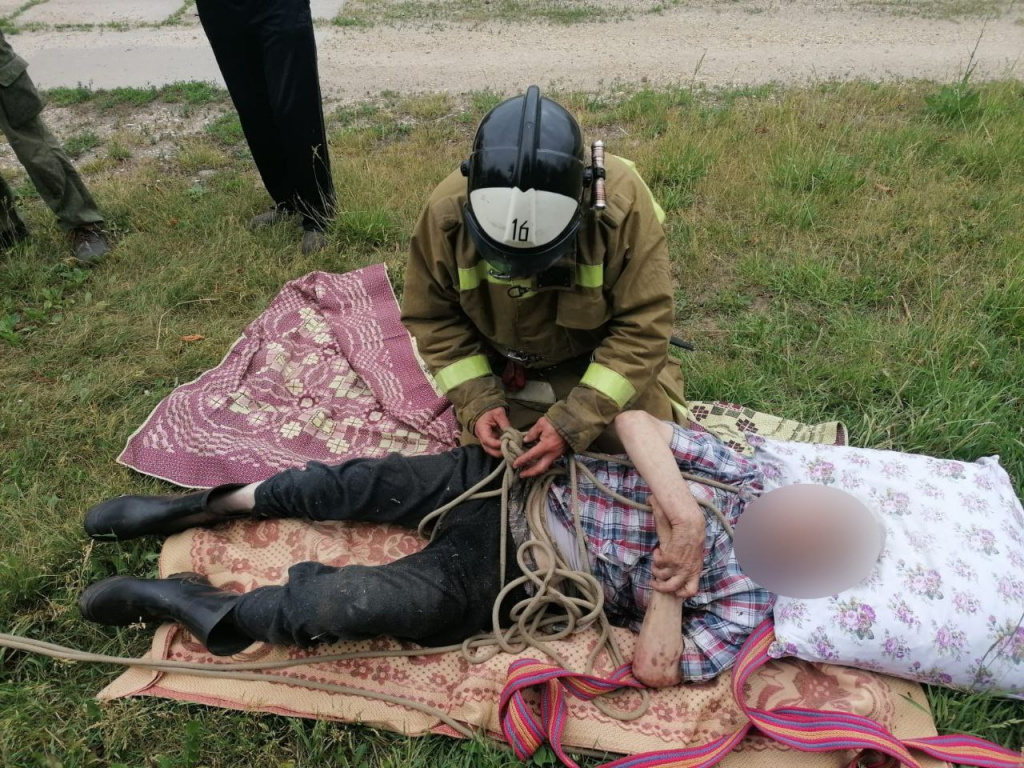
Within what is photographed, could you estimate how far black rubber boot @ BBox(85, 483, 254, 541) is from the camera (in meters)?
2.47

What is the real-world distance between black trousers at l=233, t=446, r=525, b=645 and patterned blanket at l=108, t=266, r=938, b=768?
0.48 ft

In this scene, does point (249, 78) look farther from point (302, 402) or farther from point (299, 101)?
point (302, 402)

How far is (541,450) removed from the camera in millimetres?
2293

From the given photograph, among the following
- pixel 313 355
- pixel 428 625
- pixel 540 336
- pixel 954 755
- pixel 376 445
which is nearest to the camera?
pixel 954 755

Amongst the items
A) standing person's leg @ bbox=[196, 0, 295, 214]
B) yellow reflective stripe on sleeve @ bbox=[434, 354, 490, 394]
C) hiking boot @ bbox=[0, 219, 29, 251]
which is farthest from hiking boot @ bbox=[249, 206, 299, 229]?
yellow reflective stripe on sleeve @ bbox=[434, 354, 490, 394]

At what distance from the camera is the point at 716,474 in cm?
229

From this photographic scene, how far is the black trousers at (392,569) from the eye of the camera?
6.84 ft

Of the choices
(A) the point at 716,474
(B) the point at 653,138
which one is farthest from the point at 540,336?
(B) the point at 653,138

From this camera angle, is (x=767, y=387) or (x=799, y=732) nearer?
(x=799, y=732)

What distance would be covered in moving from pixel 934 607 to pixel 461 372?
64.9 inches

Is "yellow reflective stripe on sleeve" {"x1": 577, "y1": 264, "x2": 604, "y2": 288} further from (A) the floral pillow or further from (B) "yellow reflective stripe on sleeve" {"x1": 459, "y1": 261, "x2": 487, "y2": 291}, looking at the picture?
(A) the floral pillow

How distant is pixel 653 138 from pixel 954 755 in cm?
426

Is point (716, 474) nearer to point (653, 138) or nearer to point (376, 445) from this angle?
point (376, 445)

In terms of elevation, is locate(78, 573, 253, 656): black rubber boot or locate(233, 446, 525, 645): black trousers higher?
locate(233, 446, 525, 645): black trousers
